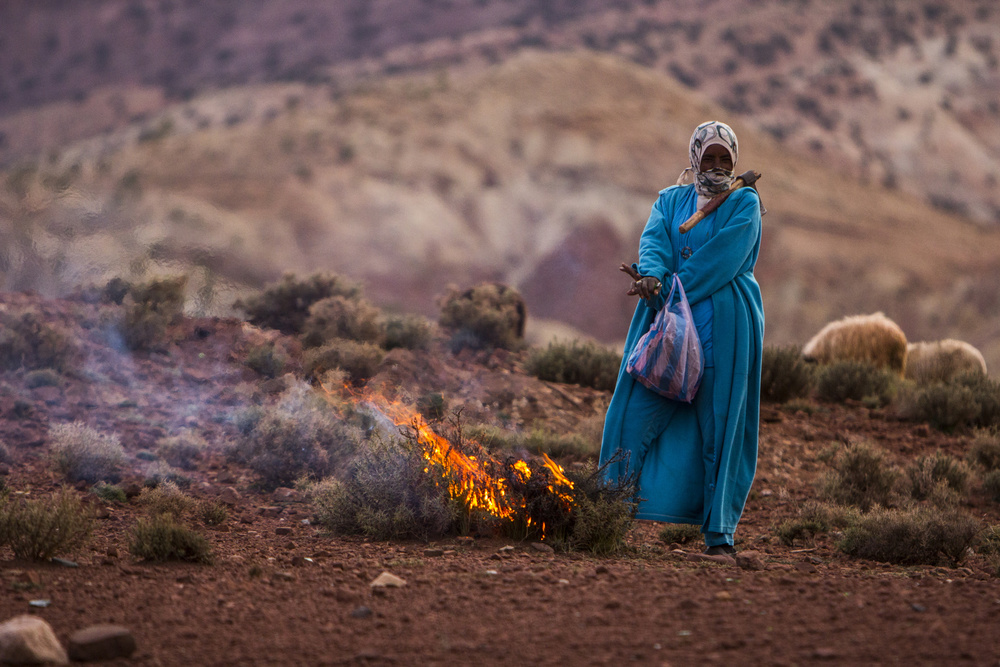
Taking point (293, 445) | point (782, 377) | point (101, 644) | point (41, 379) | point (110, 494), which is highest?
point (782, 377)

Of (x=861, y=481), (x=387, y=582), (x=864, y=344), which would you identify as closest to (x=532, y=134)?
(x=864, y=344)

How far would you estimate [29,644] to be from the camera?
322 cm

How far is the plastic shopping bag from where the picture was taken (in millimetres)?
5164

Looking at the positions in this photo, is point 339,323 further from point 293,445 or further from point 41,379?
point 293,445

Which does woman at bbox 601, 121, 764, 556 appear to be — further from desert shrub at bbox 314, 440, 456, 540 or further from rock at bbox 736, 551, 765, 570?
desert shrub at bbox 314, 440, 456, 540

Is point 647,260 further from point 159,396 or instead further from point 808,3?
point 808,3

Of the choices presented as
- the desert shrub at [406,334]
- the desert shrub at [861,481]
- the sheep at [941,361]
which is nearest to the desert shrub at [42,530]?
the desert shrub at [861,481]

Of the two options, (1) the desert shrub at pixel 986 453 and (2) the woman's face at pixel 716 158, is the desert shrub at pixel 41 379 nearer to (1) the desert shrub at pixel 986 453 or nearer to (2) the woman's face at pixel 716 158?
(2) the woman's face at pixel 716 158

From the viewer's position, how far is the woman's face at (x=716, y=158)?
5508 mm

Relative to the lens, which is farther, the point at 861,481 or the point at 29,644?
the point at 861,481

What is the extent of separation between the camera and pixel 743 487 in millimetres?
5391

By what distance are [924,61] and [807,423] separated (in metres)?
45.9

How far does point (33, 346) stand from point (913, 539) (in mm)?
7297

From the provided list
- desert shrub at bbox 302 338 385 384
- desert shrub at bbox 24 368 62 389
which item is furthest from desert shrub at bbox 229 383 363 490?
desert shrub at bbox 24 368 62 389
